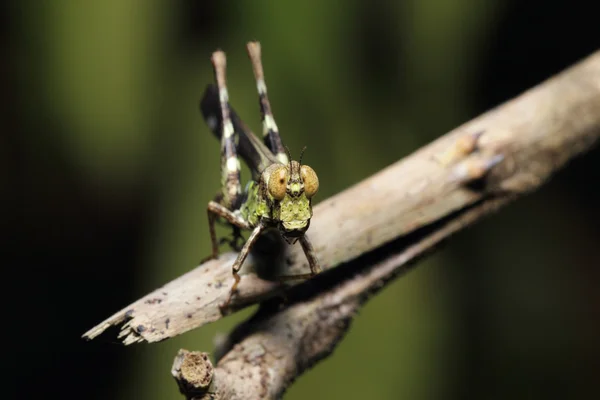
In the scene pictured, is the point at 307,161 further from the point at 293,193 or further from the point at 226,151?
the point at 293,193

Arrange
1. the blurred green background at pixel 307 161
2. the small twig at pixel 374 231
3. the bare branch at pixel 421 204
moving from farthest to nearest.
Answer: the blurred green background at pixel 307 161 → the bare branch at pixel 421 204 → the small twig at pixel 374 231

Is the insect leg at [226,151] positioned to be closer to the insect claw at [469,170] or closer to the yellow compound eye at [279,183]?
the yellow compound eye at [279,183]

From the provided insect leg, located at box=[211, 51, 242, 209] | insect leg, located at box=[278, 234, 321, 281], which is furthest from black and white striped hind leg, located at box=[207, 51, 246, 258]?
insect leg, located at box=[278, 234, 321, 281]

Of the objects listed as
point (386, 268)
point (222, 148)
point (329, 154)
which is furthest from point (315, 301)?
point (329, 154)

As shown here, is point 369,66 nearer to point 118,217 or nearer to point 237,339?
point 118,217

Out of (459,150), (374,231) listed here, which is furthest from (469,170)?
(374,231)

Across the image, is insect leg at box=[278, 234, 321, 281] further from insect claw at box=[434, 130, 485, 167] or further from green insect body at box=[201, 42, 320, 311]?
insect claw at box=[434, 130, 485, 167]

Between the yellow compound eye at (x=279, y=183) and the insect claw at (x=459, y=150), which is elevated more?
the insect claw at (x=459, y=150)

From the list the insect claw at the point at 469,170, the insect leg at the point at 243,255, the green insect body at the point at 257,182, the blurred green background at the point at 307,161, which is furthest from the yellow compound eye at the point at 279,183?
the blurred green background at the point at 307,161
